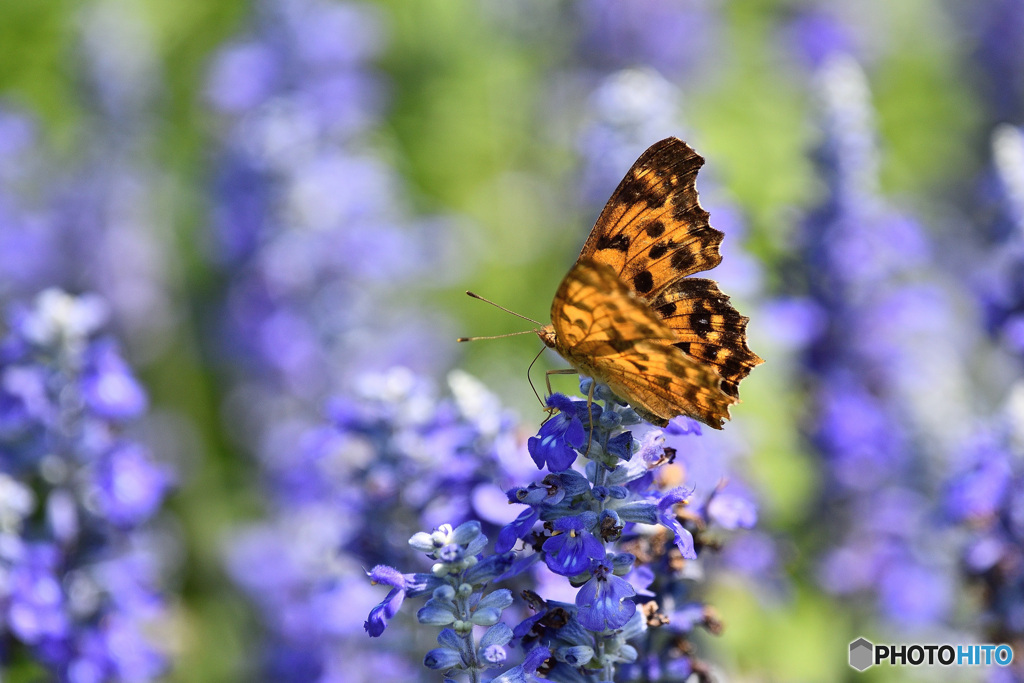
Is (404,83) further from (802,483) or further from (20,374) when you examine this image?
(20,374)

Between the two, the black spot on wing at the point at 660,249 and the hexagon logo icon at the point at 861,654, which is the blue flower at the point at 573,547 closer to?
the black spot on wing at the point at 660,249

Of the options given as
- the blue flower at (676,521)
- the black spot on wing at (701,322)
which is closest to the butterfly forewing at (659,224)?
the black spot on wing at (701,322)

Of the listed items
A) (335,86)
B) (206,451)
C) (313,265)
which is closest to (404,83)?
(335,86)

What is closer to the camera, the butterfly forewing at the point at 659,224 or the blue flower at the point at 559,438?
the blue flower at the point at 559,438

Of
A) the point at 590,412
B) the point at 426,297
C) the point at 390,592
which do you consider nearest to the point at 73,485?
the point at 390,592

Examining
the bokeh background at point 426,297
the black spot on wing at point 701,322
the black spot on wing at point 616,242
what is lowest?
the black spot on wing at point 701,322

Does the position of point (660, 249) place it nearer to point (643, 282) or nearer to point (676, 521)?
point (643, 282)
